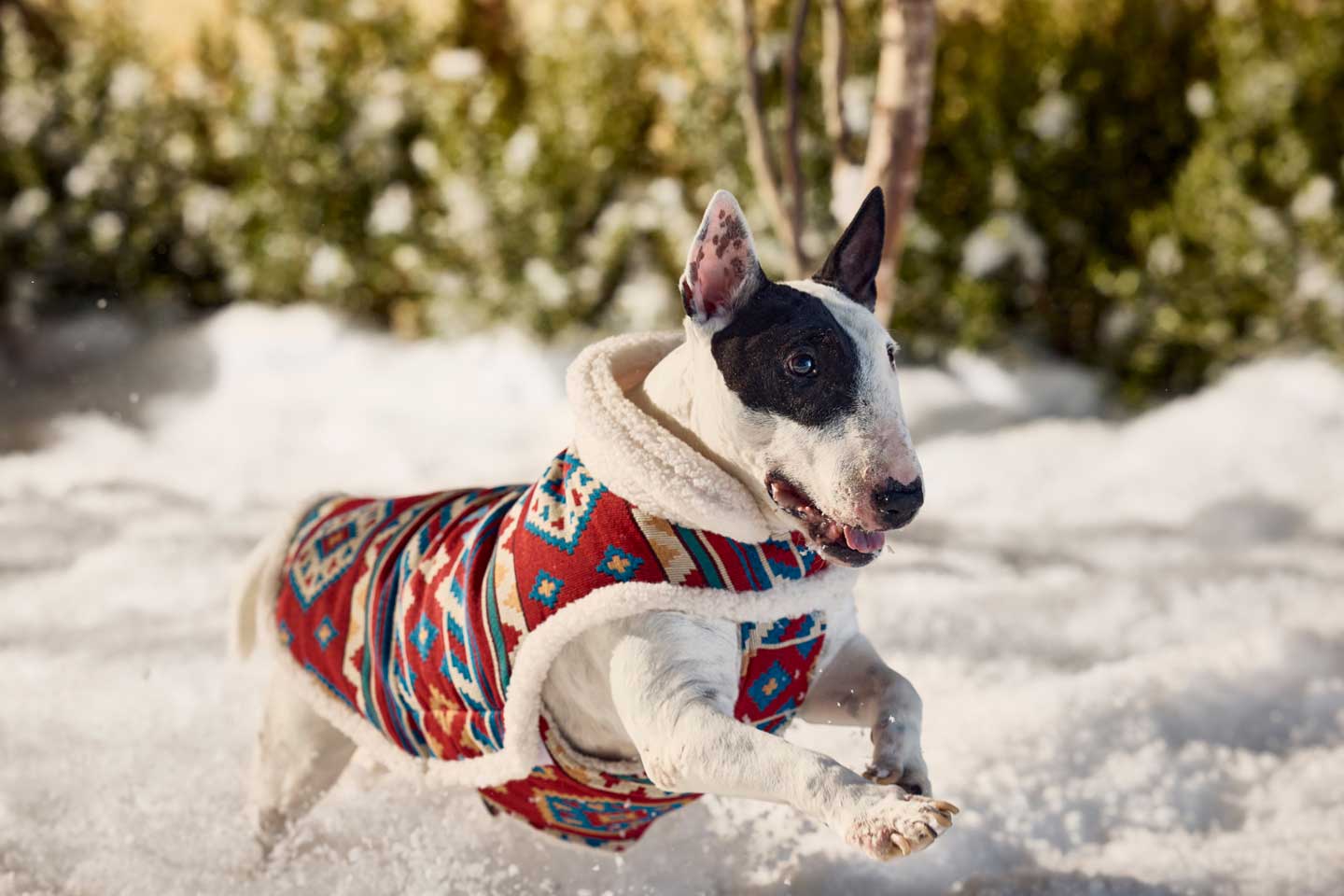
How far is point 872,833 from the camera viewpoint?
1030 millimetres

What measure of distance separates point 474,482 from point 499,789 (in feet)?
8.05

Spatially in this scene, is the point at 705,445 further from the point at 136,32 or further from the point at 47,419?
the point at 136,32

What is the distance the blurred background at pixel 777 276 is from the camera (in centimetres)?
243

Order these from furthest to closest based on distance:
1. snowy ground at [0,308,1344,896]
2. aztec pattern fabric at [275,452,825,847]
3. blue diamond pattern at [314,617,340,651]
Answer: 1. snowy ground at [0,308,1344,896]
2. blue diamond pattern at [314,617,340,651]
3. aztec pattern fabric at [275,452,825,847]

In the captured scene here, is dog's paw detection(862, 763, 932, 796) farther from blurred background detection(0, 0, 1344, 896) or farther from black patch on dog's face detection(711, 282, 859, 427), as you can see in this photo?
blurred background detection(0, 0, 1344, 896)

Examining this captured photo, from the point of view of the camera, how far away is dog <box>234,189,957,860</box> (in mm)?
1120

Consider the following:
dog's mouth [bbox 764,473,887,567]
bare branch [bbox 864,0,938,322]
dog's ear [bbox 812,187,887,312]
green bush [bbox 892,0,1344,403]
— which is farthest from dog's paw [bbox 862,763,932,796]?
green bush [bbox 892,0,1344,403]

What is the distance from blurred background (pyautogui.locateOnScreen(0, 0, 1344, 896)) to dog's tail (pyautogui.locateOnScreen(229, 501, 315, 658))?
17.9 inches

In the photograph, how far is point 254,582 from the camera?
1725 mm

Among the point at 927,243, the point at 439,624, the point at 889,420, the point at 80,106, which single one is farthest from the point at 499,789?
the point at 80,106

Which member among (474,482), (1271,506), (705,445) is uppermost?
(705,445)

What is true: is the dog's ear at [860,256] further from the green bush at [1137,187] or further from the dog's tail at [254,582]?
the green bush at [1137,187]

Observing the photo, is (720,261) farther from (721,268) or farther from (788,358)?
(788,358)

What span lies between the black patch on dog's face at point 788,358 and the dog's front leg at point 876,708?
0.35m
